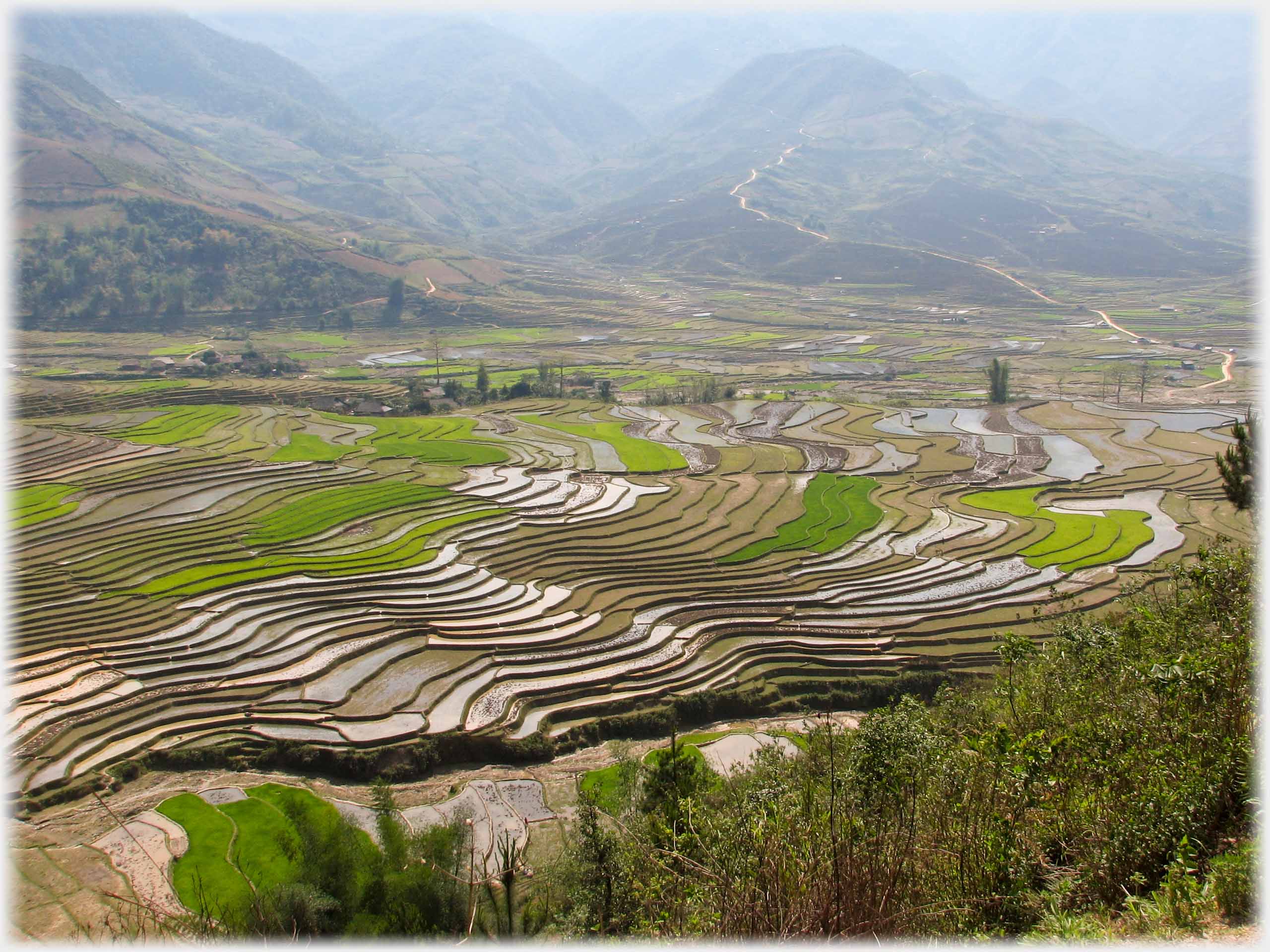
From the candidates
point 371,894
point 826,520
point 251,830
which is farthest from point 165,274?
point 371,894

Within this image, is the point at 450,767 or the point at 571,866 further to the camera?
the point at 450,767

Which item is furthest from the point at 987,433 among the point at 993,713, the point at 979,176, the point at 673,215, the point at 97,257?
the point at 979,176

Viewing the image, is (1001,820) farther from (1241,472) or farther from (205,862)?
(1241,472)

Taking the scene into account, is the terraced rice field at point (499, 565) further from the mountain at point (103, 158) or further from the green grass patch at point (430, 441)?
the mountain at point (103, 158)

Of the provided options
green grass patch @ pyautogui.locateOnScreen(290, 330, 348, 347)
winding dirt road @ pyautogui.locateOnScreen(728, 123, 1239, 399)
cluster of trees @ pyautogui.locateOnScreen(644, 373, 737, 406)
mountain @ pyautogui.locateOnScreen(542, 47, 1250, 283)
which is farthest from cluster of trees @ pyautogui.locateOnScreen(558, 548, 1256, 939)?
mountain @ pyautogui.locateOnScreen(542, 47, 1250, 283)

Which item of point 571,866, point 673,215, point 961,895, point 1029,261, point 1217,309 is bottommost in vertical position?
point 571,866

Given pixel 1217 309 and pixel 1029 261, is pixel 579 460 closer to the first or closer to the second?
pixel 1217 309

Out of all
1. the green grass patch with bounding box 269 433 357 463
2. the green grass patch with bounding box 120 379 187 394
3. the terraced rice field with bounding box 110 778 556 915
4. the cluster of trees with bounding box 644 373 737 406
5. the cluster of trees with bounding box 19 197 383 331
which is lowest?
the terraced rice field with bounding box 110 778 556 915

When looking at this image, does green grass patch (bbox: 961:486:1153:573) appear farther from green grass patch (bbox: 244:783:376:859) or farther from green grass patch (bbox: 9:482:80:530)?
green grass patch (bbox: 9:482:80:530)
